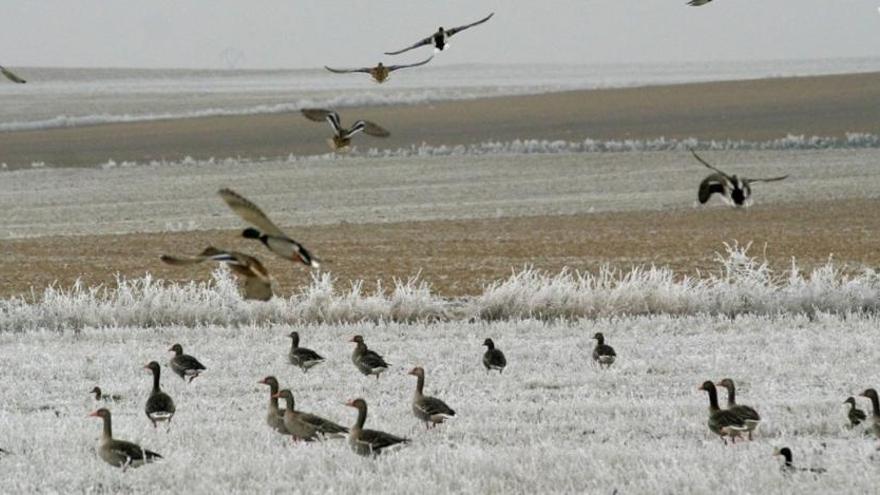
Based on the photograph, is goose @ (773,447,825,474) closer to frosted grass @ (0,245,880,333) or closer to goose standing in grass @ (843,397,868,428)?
goose standing in grass @ (843,397,868,428)

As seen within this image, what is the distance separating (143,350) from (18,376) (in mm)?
2035

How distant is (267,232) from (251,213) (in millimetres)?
65

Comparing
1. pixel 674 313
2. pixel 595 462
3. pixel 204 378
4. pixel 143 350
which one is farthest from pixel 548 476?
pixel 674 313

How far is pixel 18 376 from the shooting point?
14250mm

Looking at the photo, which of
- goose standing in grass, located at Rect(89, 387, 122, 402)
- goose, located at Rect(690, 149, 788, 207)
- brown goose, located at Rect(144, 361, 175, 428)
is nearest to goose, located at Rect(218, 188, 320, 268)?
goose, located at Rect(690, 149, 788, 207)

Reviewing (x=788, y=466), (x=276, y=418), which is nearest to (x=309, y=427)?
(x=276, y=418)

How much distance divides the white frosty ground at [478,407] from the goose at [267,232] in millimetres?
4944

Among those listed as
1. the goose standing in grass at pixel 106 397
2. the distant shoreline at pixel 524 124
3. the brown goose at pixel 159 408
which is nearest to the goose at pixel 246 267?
the brown goose at pixel 159 408

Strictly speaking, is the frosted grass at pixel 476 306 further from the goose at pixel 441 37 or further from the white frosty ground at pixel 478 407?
the goose at pixel 441 37

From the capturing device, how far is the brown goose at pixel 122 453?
927 cm

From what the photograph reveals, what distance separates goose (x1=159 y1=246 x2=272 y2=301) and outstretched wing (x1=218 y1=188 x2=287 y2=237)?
0.35 ft

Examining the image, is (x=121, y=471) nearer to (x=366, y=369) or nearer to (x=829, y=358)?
(x=366, y=369)

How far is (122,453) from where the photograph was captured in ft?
30.5

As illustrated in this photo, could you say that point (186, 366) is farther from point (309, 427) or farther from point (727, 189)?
point (727, 189)
